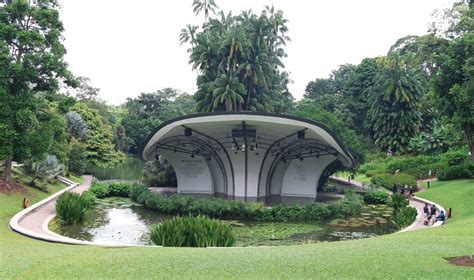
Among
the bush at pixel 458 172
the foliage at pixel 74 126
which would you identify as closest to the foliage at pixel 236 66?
the foliage at pixel 74 126

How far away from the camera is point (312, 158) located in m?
26.5

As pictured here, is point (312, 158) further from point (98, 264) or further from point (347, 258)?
point (98, 264)

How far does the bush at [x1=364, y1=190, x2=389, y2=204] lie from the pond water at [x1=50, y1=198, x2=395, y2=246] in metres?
5.22

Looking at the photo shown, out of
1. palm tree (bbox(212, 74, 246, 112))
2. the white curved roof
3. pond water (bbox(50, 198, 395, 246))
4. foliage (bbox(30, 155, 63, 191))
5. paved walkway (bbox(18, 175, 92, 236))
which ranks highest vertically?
palm tree (bbox(212, 74, 246, 112))

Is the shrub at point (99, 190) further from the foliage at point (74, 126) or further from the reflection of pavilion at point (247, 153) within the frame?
the foliage at point (74, 126)

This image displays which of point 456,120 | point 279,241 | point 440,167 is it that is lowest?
point 279,241

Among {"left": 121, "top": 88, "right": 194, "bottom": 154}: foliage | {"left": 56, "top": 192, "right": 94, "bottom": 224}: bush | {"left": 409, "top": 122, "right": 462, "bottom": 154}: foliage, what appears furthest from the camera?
{"left": 121, "top": 88, "right": 194, "bottom": 154}: foliage

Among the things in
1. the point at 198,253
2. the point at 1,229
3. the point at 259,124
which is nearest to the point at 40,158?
the point at 1,229

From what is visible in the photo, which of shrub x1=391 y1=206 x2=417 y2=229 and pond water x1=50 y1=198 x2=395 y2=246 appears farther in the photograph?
shrub x1=391 y1=206 x2=417 y2=229

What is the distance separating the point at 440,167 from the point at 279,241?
87.0 feet

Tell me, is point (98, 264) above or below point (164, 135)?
below

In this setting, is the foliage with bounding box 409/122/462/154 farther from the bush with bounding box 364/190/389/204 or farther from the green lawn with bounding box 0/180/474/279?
the green lawn with bounding box 0/180/474/279

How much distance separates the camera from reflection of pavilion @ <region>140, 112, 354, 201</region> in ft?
71.3

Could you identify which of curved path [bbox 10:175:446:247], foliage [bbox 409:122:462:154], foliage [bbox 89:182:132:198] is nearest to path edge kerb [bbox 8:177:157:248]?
curved path [bbox 10:175:446:247]
